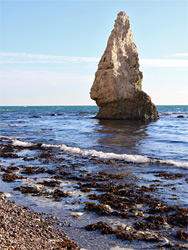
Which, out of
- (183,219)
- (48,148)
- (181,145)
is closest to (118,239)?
(183,219)

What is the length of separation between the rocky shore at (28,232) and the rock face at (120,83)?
2944cm

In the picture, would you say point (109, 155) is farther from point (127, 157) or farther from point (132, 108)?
point (132, 108)

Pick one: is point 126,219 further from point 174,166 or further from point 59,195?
point 174,166

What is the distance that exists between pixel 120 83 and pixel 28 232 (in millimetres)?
31105

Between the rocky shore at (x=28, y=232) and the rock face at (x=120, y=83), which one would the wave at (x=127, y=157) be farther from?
the rock face at (x=120, y=83)

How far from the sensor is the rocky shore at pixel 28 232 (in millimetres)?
4188

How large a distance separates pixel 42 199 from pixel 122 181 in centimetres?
280

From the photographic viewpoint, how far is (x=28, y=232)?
4.71 meters

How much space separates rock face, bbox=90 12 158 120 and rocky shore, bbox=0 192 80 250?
29.4 m

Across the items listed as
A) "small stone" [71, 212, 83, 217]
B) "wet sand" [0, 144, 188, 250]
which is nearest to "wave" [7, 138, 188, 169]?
"wet sand" [0, 144, 188, 250]

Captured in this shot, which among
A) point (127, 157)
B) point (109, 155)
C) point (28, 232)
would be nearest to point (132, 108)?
point (109, 155)

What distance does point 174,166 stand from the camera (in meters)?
10.8

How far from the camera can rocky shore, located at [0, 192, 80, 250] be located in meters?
4.19

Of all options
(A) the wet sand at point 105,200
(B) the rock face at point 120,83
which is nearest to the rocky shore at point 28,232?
(A) the wet sand at point 105,200
